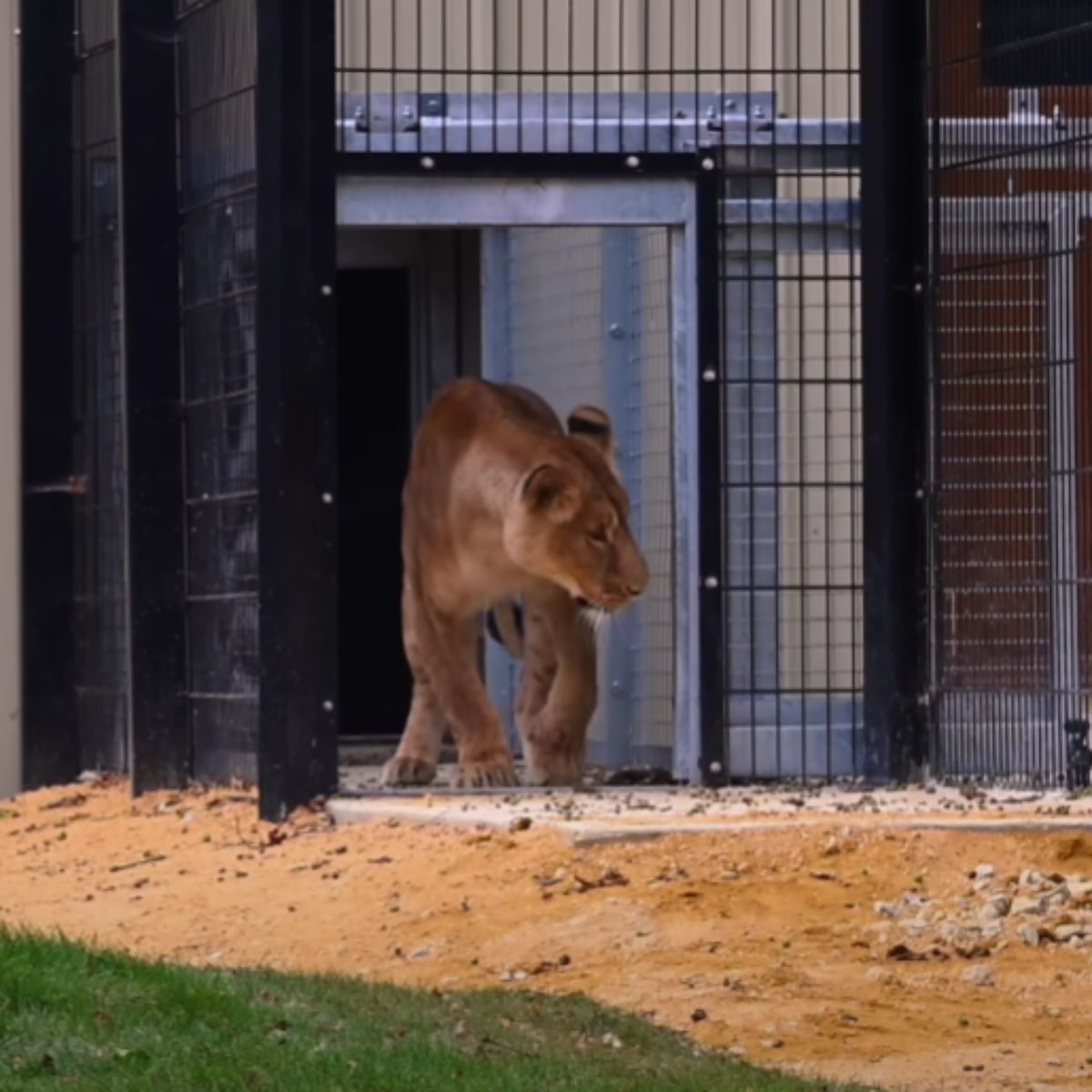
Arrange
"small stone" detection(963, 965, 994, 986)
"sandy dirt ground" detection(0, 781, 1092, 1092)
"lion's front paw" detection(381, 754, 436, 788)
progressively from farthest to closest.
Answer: "lion's front paw" detection(381, 754, 436, 788), "small stone" detection(963, 965, 994, 986), "sandy dirt ground" detection(0, 781, 1092, 1092)

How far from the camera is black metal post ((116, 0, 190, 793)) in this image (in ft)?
38.0

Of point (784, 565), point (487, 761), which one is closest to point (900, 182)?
point (784, 565)

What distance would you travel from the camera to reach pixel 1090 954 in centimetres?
788

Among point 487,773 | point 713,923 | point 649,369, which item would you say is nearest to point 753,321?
point 649,369

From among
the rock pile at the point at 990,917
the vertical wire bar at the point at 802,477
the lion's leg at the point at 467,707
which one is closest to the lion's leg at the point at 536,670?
the lion's leg at the point at 467,707

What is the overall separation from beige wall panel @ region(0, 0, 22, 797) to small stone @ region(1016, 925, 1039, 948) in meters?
5.95

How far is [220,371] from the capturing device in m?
11.4

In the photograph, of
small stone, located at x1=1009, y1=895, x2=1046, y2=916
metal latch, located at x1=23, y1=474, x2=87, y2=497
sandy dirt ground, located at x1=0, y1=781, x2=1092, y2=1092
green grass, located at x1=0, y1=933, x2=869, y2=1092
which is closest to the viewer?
green grass, located at x1=0, y1=933, x2=869, y2=1092

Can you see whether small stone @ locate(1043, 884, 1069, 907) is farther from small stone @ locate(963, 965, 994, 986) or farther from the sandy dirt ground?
small stone @ locate(963, 965, 994, 986)

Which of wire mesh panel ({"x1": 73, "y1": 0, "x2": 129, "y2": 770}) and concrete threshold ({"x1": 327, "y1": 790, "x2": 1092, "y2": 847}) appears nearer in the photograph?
concrete threshold ({"x1": 327, "y1": 790, "x2": 1092, "y2": 847})

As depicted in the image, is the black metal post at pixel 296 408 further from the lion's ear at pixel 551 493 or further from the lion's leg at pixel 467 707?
the lion's ear at pixel 551 493

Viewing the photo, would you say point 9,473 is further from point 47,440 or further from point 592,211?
point 592,211

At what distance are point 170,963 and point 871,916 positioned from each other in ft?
6.32

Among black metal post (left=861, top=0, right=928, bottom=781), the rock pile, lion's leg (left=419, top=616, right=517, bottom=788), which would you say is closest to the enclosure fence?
black metal post (left=861, top=0, right=928, bottom=781)
